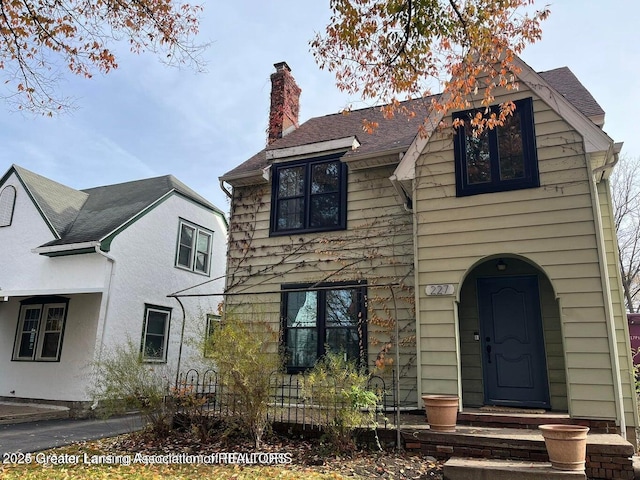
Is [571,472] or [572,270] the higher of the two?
[572,270]

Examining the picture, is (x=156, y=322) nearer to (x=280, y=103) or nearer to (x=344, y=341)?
(x=344, y=341)

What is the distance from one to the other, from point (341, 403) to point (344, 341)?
2.74m

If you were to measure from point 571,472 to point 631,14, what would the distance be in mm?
6742

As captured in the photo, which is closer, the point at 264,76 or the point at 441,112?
the point at 441,112

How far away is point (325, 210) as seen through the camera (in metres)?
10.1

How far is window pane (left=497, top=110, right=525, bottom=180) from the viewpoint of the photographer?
7.58 m

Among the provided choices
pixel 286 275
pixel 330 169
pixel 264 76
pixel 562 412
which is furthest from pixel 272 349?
pixel 264 76

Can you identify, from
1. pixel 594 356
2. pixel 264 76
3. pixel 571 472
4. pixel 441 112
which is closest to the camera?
pixel 571 472

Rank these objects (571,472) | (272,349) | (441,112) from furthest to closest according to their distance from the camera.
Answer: (272,349) < (441,112) < (571,472)

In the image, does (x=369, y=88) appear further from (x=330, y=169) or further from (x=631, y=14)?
(x=631, y=14)

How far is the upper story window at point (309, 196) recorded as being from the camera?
9.97 meters

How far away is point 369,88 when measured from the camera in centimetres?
820

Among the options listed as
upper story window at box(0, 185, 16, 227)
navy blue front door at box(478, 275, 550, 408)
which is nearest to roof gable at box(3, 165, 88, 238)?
upper story window at box(0, 185, 16, 227)

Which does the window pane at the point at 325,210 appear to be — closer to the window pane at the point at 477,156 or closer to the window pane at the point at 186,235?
the window pane at the point at 477,156
